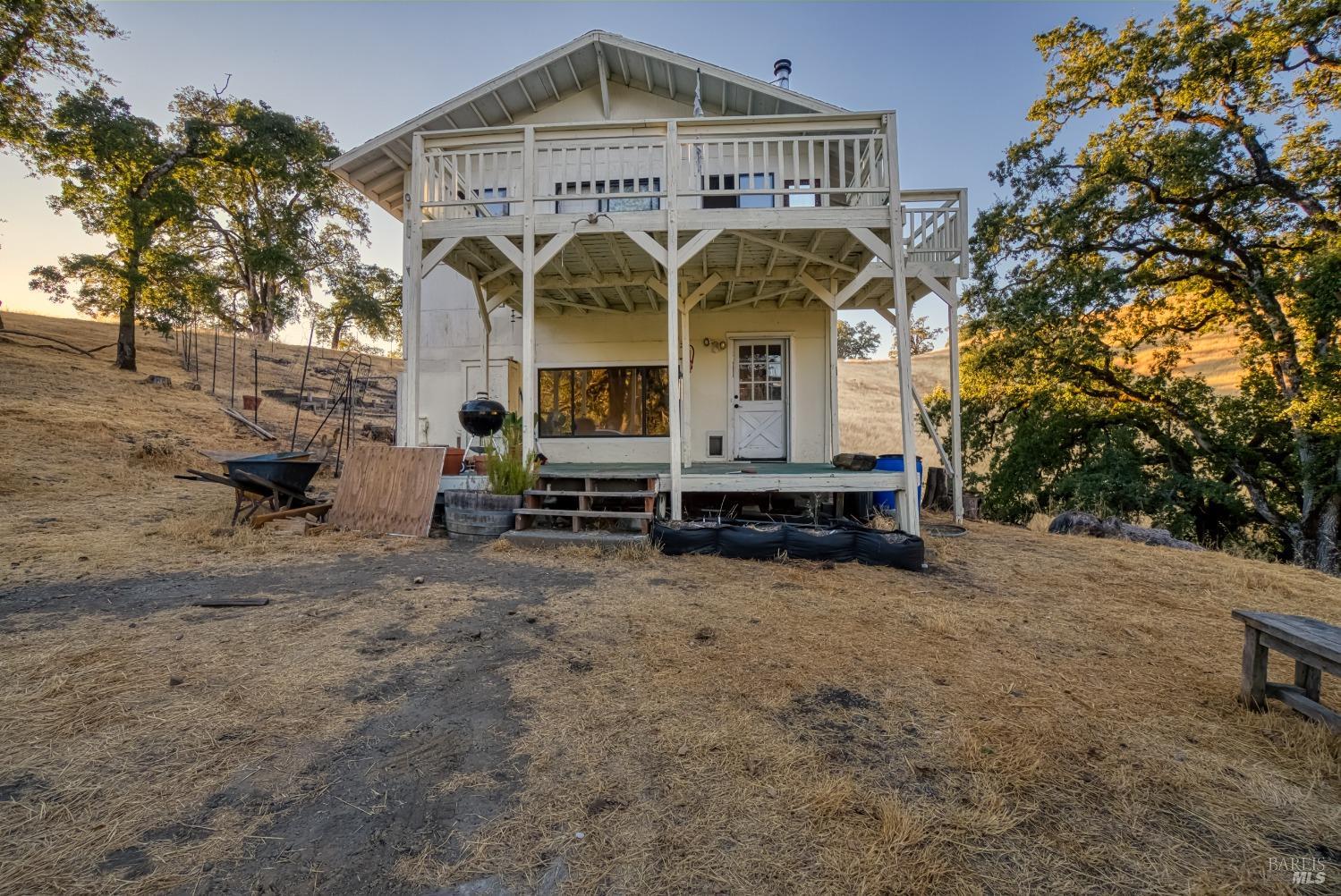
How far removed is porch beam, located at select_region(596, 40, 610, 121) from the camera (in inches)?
348

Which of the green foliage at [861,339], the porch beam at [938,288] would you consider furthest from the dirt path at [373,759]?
the green foliage at [861,339]

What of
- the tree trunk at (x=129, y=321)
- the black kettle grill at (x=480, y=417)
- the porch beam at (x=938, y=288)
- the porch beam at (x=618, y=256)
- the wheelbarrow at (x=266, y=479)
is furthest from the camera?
the tree trunk at (x=129, y=321)

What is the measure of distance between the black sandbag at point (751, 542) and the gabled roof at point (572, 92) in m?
6.59

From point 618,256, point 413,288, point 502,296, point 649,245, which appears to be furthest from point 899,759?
point 502,296

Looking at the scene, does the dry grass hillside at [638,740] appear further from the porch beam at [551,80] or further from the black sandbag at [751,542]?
the porch beam at [551,80]

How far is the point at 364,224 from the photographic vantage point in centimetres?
2161

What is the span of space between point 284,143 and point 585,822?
20.7 meters

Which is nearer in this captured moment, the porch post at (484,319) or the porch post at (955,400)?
the porch post at (955,400)

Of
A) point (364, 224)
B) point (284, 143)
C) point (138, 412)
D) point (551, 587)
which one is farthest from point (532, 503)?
point (364, 224)

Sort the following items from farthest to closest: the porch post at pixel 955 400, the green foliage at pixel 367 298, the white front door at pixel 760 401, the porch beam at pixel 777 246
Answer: the green foliage at pixel 367 298
the white front door at pixel 760 401
the porch post at pixel 955 400
the porch beam at pixel 777 246

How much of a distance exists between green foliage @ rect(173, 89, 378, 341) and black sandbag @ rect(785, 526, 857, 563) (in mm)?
17945

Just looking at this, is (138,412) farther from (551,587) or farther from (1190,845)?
(1190,845)

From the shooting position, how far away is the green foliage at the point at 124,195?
13.6 m

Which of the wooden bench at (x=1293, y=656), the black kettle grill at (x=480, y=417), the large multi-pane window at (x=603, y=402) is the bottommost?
the wooden bench at (x=1293, y=656)
